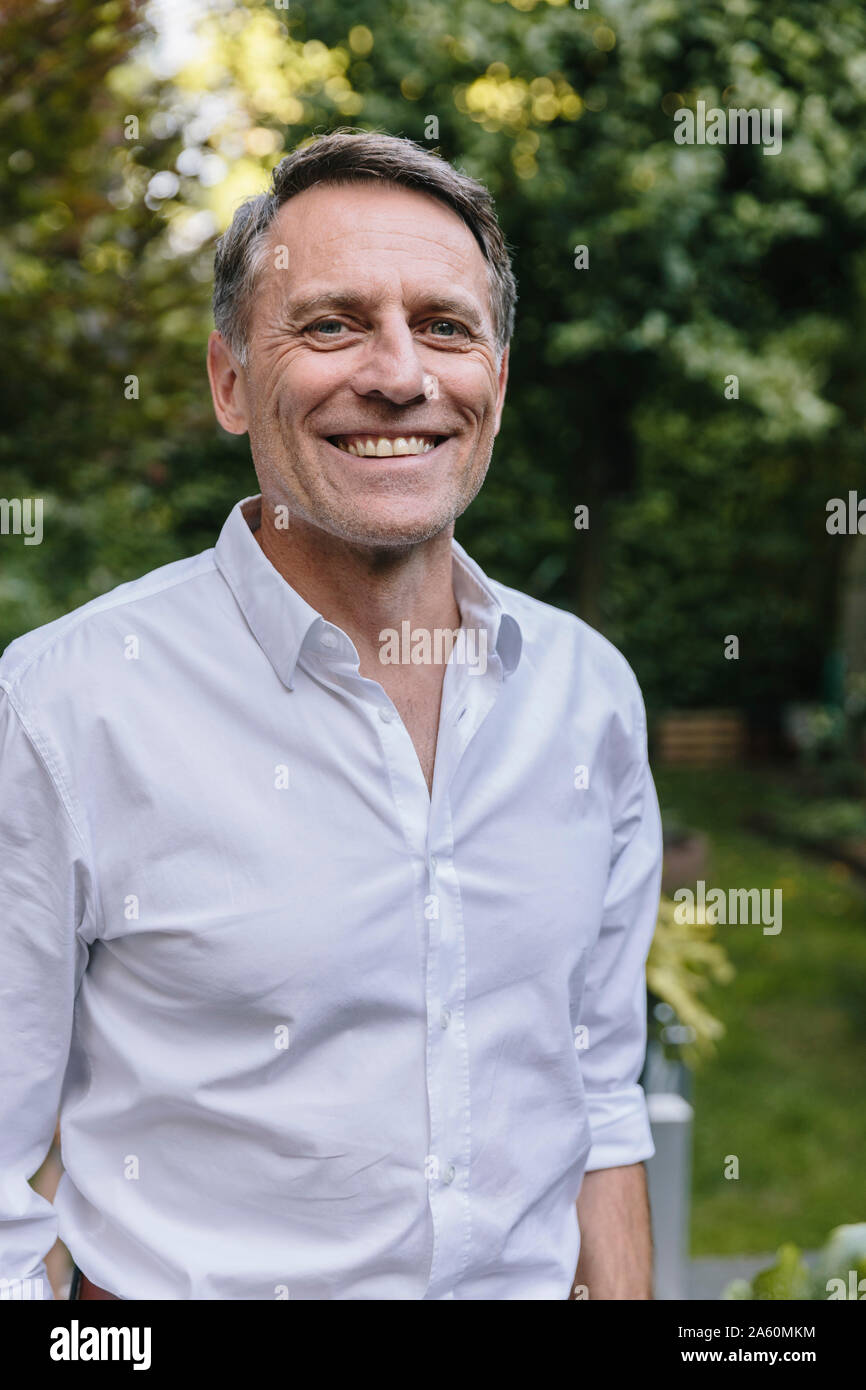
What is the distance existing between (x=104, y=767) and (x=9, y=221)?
214 cm

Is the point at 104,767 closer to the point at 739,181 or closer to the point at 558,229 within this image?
the point at 558,229

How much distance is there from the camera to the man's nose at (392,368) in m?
1.25

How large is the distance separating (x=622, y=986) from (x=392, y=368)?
30.3 inches

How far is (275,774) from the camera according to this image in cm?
127

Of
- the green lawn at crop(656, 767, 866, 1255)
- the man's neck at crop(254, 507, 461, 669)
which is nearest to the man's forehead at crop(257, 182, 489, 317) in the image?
the man's neck at crop(254, 507, 461, 669)

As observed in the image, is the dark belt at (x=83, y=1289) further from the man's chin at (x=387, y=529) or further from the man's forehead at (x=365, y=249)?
the man's forehead at (x=365, y=249)

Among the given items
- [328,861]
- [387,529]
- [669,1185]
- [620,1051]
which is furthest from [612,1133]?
[669,1185]

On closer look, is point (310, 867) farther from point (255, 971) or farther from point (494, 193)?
point (494, 193)

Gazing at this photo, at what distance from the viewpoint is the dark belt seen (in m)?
1.28

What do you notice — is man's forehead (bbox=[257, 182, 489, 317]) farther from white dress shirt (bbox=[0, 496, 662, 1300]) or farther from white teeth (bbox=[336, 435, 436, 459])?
white dress shirt (bbox=[0, 496, 662, 1300])

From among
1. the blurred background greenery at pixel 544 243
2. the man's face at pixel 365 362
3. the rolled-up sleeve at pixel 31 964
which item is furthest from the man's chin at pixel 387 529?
the blurred background greenery at pixel 544 243

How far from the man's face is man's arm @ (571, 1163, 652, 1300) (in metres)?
0.82

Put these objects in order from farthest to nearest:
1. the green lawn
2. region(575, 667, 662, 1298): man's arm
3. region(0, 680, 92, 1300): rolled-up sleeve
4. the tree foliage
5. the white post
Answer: the green lawn → the tree foliage → the white post → region(575, 667, 662, 1298): man's arm → region(0, 680, 92, 1300): rolled-up sleeve

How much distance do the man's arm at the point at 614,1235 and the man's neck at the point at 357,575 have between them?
70 centimetres
